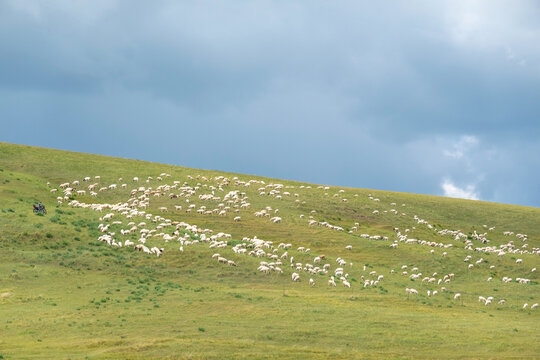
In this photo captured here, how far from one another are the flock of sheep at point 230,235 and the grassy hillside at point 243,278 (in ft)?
1.11

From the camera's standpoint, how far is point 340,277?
59.8m

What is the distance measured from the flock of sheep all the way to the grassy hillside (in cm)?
34

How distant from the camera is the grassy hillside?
40625 mm

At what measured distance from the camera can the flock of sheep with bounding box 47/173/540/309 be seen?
203ft

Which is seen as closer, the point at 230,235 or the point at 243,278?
the point at 243,278

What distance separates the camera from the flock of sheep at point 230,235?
61.8 m

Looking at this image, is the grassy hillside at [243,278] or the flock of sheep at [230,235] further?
the flock of sheep at [230,235]

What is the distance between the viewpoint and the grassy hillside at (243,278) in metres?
40.6

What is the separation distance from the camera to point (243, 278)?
57844 millimetres

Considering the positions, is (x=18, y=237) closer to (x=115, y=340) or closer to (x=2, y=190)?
(x=2, y=190)

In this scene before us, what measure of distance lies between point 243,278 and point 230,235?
14.1 m

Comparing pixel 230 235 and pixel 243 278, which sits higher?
pixel 230 235

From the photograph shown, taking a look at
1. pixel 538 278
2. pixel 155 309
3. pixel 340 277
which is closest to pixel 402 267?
A: pixel 340 277

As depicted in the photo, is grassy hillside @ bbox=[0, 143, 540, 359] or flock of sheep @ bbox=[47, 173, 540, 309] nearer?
grassy hillside @ bbox=[0, 143, 540, 359]
